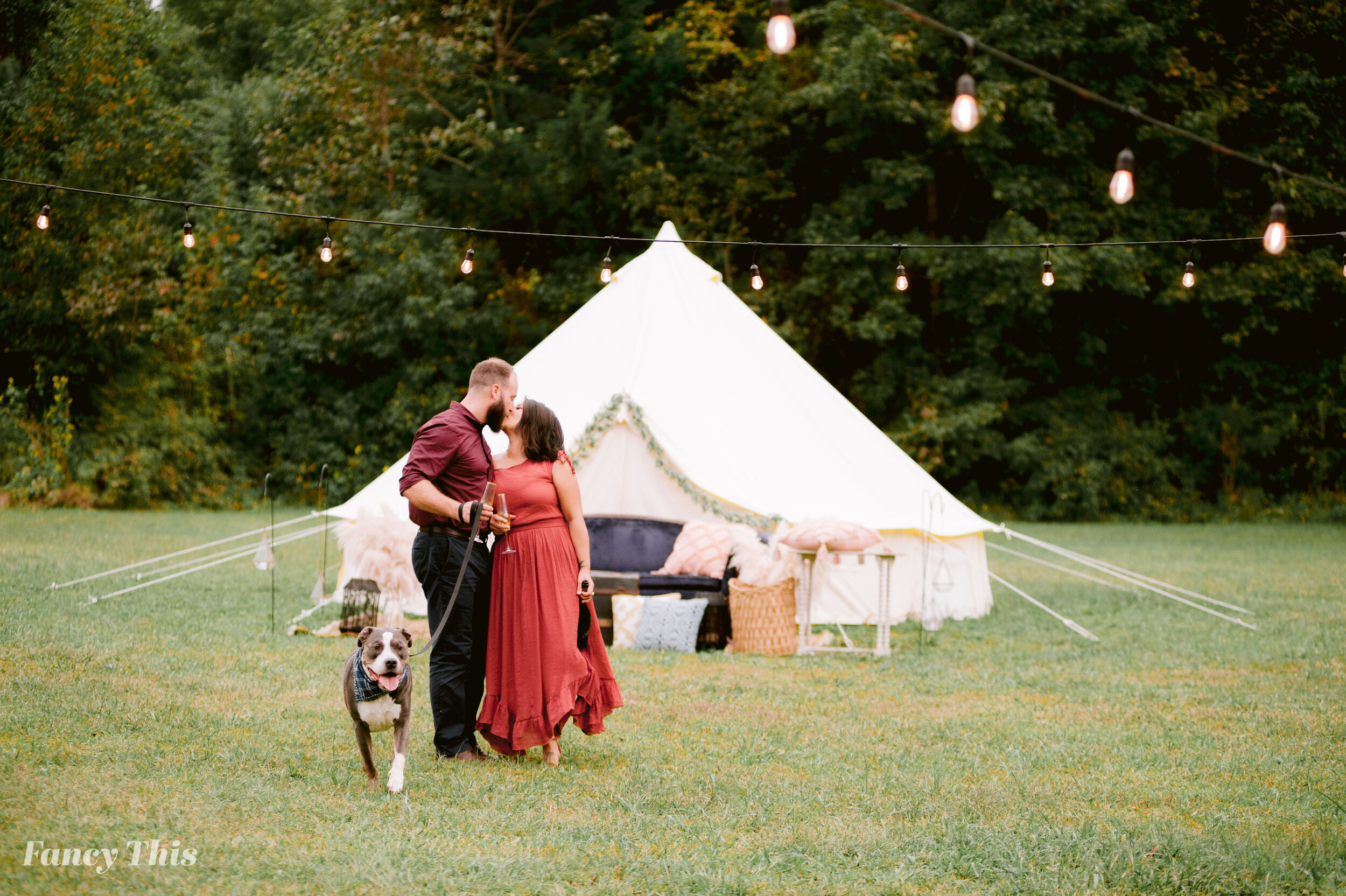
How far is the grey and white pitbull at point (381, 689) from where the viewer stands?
3.71m

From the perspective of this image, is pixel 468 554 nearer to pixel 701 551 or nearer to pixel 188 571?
pixel 701 551

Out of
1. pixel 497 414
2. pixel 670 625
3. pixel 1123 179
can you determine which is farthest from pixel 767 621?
pixel 1123 179

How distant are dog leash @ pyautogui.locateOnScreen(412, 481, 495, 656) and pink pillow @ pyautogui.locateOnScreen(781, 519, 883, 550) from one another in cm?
325

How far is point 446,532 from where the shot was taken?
425cm

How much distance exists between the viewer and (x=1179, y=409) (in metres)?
19.6

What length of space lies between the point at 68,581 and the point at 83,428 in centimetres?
1003

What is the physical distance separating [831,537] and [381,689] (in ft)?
12.7

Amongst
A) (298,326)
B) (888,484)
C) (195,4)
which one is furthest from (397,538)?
(195,4)

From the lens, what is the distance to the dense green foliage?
679 inches

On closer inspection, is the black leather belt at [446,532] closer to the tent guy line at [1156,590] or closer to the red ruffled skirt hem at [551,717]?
the red ruffled skirt hem at [551,717]

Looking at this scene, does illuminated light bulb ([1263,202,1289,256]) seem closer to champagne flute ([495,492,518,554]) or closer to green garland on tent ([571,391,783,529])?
champagne flute ([495,492,518,554])

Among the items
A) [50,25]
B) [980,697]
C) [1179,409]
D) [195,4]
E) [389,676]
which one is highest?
[195,4]

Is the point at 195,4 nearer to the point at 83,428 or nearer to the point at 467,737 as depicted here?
the point at 83,428

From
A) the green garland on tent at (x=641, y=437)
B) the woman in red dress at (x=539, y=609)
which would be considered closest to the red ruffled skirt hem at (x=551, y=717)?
the woman in red dress at (x=539, y=609)
